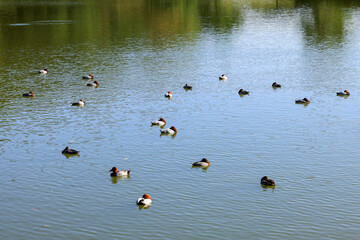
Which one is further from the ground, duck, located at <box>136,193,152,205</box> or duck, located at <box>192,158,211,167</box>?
duck, located at <box>136,193,152,205</box>

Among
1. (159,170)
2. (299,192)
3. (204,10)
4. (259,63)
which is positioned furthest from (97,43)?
(299,192)

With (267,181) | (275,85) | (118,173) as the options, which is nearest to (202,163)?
(267,181)

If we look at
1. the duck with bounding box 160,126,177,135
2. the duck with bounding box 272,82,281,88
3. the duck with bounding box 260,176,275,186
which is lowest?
the duck with bounding box 272,82,281,88

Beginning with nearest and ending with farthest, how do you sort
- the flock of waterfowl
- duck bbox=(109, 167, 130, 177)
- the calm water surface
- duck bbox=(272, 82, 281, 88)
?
the calm water surface, the flock of waterfowl, duck bbox=(109, 167, 130, 177), duck bbox=(272, 82, 281, 88)

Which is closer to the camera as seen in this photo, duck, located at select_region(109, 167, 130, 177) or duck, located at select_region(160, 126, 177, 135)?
duck, located at select_region(109, 167, 130, 177)

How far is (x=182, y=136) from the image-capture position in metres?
36.0

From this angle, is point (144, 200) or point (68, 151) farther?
point (68, 151)

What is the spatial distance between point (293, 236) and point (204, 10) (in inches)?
3485

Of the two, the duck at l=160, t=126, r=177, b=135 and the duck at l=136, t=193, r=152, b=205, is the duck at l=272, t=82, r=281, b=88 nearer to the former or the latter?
the duck at l=160, t=126, r=177, b=135

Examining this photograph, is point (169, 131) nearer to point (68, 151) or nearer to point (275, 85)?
point (68, 151)

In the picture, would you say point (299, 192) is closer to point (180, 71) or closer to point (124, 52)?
point (180, 71)

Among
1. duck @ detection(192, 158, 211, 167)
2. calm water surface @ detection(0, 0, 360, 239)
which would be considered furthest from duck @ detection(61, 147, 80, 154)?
duck @ detection(192, 158, 211, 167)

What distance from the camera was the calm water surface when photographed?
2427 cm

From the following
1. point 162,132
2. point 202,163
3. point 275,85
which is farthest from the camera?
point 275,85
